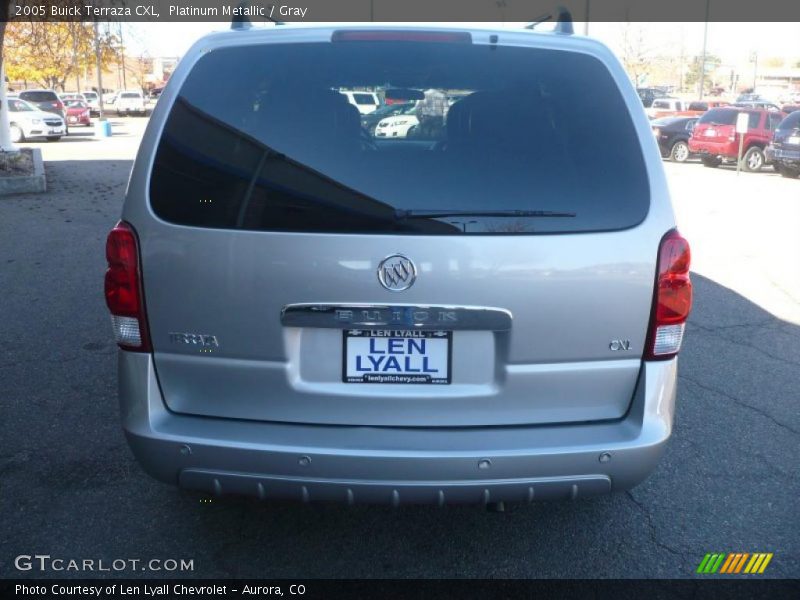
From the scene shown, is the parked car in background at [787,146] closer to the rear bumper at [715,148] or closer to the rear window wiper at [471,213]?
the rear bumper at [715,148]

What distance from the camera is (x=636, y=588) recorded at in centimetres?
312

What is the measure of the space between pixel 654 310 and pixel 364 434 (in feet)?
3.56

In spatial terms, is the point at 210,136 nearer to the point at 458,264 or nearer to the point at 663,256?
the point at 458,264

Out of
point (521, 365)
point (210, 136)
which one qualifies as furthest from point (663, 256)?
point (210, 136)

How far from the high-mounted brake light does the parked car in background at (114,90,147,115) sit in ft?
171

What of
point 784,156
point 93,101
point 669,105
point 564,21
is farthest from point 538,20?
point 93,101

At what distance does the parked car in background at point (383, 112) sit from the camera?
3539 mm

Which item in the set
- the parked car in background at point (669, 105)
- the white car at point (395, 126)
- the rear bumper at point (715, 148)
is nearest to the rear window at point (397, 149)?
the white car at point (395, 126)

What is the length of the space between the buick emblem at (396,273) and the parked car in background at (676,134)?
2545cm

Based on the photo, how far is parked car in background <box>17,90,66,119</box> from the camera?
31.5m

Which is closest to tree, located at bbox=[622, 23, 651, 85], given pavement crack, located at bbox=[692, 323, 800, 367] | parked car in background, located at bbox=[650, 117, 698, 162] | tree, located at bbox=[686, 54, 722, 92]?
tree, located at bbox=[686, 54, 722, 92]

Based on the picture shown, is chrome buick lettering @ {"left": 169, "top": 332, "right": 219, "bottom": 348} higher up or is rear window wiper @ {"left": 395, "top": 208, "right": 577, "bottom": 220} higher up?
rear window wiper @ {"left": 395, "top": 208, "right": 577, "bottom": 220}

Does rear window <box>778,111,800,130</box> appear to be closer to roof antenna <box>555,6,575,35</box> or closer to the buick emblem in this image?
roof antenna <box>555,6,575,35</box>

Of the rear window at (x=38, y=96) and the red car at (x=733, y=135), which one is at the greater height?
the rear window at (x=38, y=96)
